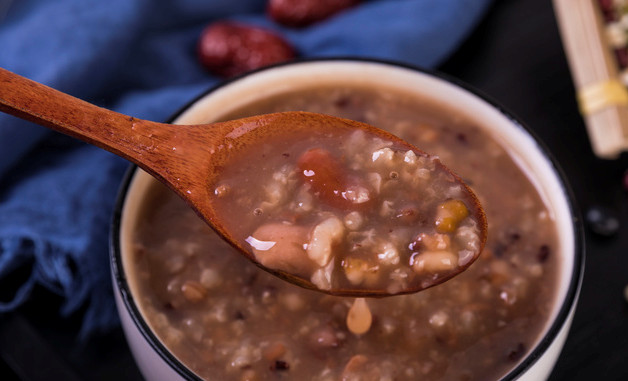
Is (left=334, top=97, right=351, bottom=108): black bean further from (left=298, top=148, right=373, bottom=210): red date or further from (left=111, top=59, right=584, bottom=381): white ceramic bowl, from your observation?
(left=298, top=148, right=373, bottom=210): red date

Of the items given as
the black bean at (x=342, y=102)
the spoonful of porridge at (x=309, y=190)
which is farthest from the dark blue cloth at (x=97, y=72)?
the spoonful of porridge at (x=309, y=190)

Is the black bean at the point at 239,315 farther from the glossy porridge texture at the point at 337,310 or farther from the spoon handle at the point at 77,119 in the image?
the spoon handle at the point at 77,119

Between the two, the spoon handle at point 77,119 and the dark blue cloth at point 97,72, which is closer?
the spoon handle at point 77,119

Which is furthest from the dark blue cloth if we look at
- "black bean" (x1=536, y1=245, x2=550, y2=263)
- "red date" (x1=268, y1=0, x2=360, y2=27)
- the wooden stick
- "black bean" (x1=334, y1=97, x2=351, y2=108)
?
"black bean" (x1=536, y1=245, x2=550, y2=263)

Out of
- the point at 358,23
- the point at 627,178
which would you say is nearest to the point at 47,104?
the point at 358,23

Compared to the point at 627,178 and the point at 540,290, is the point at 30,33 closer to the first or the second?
the point at 540,290

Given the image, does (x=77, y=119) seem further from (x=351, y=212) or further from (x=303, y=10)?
(x=303, y=10)
